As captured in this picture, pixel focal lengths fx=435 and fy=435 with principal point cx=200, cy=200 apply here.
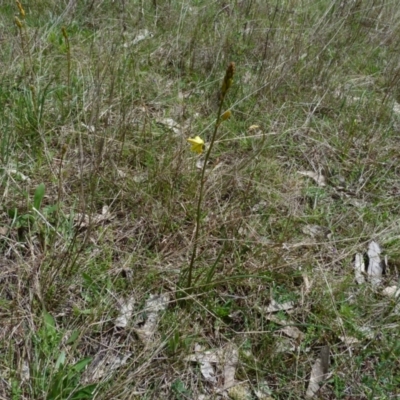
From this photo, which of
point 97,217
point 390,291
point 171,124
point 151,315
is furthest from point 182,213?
point 390,291

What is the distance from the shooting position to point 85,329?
138 centimetres

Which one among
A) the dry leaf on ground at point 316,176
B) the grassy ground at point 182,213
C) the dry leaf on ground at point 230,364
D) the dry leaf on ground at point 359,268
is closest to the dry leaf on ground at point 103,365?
the grassy ground at point 182,213

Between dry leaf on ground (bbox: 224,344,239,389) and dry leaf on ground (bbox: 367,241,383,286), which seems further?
dry leaf on ground (bbox: 367,241,383,286)

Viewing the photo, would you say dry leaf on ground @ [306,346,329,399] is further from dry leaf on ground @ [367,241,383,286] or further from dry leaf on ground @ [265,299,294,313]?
dry leaf on ground @ [367,241,383,286]

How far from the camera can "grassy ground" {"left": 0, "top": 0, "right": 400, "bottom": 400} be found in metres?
1.40

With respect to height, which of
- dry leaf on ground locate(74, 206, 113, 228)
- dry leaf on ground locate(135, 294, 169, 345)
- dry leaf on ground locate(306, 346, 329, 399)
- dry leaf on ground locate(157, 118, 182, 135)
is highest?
dry leaf on ground locate(157, 118, 182, 135)

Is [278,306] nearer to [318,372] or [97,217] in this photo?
[318,372]

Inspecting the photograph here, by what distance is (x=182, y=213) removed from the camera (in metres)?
1.86

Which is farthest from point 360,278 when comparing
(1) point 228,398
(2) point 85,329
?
(2) point 85,329

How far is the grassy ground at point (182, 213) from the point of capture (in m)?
1.40

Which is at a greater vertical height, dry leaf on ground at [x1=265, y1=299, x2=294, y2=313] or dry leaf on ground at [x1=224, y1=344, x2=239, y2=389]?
dry leaf on ground at [x1=265, y1=299, x2=294, y2=313]

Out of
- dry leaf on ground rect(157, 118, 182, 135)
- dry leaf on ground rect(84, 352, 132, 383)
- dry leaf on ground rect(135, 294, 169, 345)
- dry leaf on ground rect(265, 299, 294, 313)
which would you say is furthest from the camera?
dry leaf on ground rect(157, 118, 182, 135)

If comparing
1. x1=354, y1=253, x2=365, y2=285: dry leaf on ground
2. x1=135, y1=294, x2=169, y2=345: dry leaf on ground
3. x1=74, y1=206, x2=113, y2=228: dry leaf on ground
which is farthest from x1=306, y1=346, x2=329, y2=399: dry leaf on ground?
x1=74, y1=206, x2=113, y2=228: dry leaf on ground

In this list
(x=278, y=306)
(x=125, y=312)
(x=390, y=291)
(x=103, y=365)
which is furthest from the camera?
(x=390, y=291)
